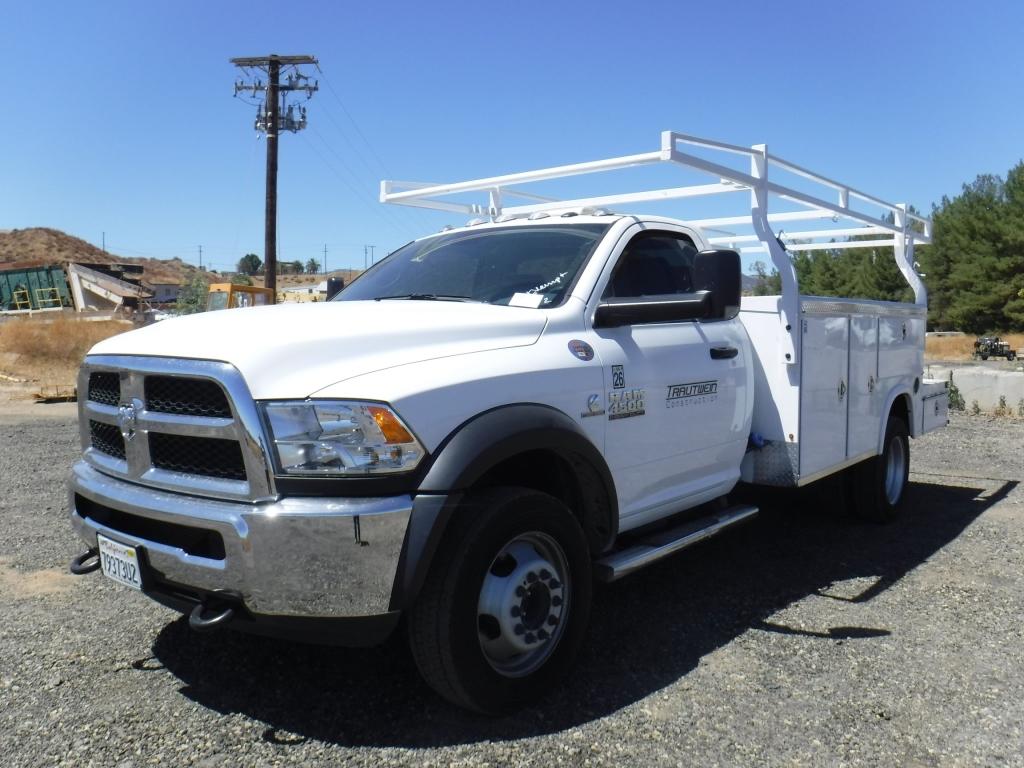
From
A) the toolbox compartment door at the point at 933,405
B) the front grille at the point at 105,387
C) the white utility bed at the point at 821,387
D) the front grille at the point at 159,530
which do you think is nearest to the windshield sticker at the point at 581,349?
the front grille at the point at 159,530

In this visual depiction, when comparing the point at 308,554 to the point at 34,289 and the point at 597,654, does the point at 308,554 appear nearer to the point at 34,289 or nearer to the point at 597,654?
the point at 597,654

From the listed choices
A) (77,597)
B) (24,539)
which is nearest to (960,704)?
(77,597)

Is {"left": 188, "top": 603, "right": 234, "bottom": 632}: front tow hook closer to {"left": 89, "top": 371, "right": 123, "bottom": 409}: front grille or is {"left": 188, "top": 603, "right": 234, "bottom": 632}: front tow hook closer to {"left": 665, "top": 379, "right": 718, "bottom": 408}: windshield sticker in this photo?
{"left": 89, "top": 371, "right": 123, "bottom": 409}: front grille

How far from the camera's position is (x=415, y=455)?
2.96m

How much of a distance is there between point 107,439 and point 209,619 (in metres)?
1.06

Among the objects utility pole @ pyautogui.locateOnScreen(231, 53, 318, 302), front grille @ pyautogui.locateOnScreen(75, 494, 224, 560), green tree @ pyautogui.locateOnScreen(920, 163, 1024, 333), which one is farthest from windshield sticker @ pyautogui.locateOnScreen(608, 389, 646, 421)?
green tree @ pyautogui.locateOnScreen(920, 163, 1024, 333)

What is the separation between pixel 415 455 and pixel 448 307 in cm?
103

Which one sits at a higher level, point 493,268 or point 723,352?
point 493,268

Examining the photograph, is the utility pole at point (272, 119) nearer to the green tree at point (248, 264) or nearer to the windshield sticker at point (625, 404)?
the windshield sticker at point (625, 404)

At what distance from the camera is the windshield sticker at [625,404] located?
3.84 m

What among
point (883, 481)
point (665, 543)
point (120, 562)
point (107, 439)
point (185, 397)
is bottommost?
point (883, 481)

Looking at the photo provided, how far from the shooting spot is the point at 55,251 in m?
108

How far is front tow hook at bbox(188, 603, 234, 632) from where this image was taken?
292 cm

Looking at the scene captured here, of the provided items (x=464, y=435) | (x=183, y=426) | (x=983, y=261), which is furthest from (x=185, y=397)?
(x=983, y=261)
